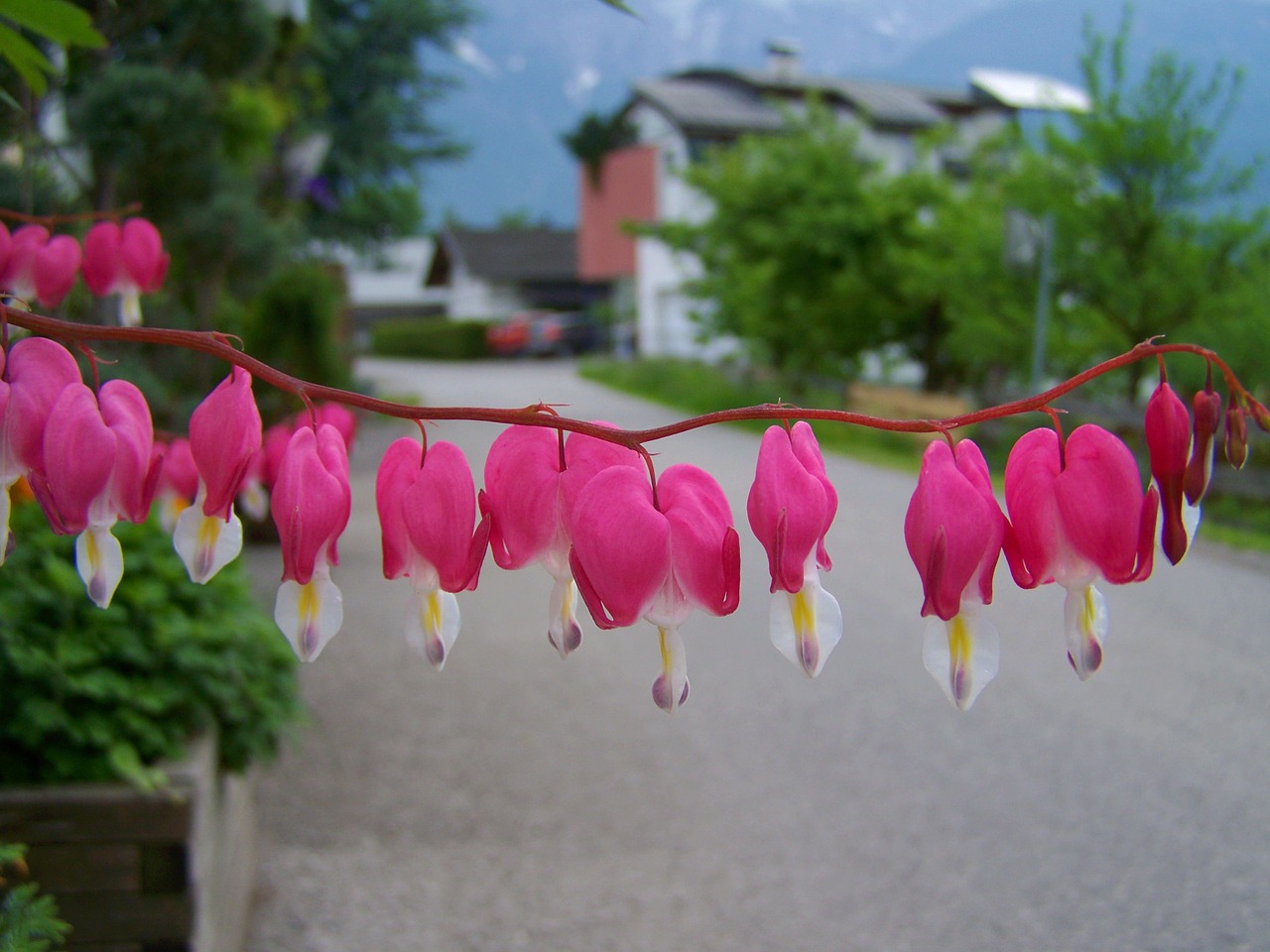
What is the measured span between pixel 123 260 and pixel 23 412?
34.7 inches

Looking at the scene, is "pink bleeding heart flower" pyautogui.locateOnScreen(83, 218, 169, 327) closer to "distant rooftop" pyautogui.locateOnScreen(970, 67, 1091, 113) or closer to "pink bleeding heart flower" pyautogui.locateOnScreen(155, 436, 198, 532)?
"pink bleeding heart flower" pyautogui.locateOnScreen(155, 436, 198, 532)

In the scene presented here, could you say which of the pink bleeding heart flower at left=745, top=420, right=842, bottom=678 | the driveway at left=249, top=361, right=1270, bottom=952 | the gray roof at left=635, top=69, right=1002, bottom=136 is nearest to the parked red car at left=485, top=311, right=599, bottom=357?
the gray roof at left=635, top=69, right=1002, bottom=136

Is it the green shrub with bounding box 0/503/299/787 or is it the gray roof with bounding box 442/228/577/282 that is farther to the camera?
the gray roof with bounding box 442/228/577/282

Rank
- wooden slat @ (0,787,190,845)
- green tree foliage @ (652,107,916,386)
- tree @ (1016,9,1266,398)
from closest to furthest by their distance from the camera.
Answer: wooden slat @ (0,787,190,845) → tree @ (1016,9,1266,398) → green tree foliage @ (652,107,916,386)

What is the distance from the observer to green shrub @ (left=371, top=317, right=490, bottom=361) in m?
26.4

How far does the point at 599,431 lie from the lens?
66 cm

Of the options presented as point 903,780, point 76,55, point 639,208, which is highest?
point 639,208

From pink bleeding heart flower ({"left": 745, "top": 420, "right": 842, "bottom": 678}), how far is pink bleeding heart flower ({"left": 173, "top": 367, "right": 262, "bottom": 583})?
1.04 feet

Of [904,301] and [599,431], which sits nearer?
[599,431]

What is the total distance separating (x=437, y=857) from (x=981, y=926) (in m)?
1.31

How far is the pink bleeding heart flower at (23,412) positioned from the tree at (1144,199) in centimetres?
827

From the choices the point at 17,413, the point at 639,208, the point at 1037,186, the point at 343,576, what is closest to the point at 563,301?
the point at 639,208

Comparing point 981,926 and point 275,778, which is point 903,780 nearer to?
point 981,926

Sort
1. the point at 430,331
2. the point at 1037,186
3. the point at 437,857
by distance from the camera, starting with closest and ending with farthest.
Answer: the point at 437,857, the point at 1037,186, the point at 430,331
